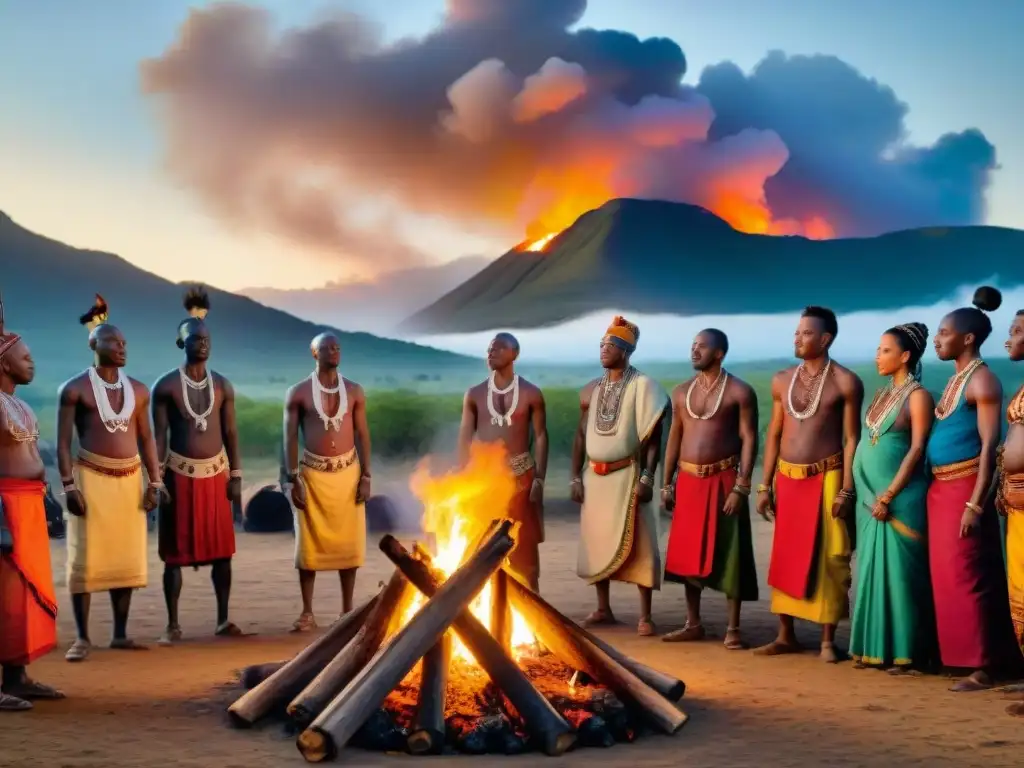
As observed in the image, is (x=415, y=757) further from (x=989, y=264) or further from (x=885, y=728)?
(x=989, y=264)

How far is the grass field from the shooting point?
23266mm

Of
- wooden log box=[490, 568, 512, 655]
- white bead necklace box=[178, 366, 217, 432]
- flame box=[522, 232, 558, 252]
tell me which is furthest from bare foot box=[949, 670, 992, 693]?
flame box=[522, 232, 558, 252]

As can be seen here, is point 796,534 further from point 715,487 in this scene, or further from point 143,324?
point 143,324

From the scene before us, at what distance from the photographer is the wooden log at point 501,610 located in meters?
6.88

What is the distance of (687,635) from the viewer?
8.73 metres

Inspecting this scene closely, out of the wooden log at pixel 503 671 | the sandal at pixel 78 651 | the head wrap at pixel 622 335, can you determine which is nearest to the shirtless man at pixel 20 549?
the sandal at pixel 78 651

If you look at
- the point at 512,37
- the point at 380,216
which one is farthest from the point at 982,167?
the point at 380,216

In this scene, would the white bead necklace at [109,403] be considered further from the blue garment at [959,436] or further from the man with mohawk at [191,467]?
the blue garment at [959,436]

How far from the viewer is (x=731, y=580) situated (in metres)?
8.52

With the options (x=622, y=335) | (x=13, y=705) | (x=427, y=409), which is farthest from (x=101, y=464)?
(x=427, y=409)

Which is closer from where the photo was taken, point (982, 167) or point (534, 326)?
point (982, 167)

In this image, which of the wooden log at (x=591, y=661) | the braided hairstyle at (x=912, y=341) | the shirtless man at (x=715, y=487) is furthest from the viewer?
the shirtless man at (x=715, y=487)

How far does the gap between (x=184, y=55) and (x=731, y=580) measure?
1658cm

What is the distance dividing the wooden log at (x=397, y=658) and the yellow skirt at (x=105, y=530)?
273 centimetres
